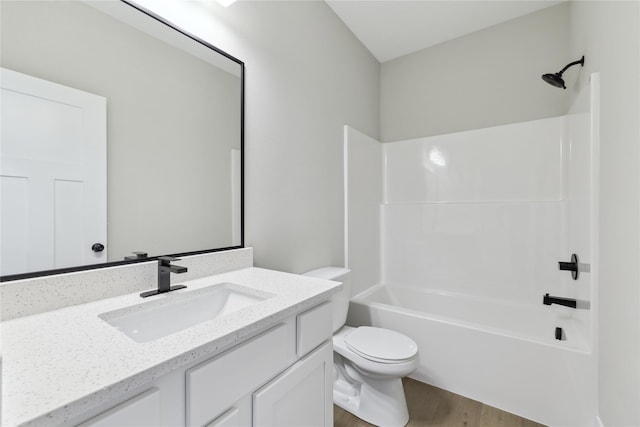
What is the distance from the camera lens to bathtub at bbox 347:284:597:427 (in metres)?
1.48

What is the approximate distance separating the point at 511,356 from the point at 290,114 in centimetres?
193

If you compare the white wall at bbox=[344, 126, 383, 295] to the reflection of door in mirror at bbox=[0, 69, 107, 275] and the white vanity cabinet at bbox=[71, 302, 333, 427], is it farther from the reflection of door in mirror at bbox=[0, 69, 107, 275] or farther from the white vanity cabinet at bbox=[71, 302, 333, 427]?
the reflection of door in mirror at bbox=[0, 69, 107, 275]

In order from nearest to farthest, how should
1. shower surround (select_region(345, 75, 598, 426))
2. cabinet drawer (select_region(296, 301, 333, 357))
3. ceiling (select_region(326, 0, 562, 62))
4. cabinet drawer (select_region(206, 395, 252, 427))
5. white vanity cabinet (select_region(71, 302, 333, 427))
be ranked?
1. white vanity cabinet (select_region(71, 302, 333, 427))
2. cabinet drawer (select_region(206, 395, 252, 427))
3. cabinet drawer (select_region(296, 301, 333, 357))
4. shower surround (select_region(345, 75, 598, 426))
5. ceiling (select_region(326, 0, 562, 62))

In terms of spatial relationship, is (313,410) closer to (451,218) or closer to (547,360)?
(547,360)

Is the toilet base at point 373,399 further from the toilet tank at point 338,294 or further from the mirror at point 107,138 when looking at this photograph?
the mirror at point 107,138

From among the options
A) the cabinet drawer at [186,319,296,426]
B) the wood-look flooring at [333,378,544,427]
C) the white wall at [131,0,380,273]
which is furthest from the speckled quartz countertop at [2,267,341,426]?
the wood-look flooring at [333,378,544,427]

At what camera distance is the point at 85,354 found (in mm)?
555

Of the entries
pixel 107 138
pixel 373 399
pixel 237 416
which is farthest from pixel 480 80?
pixel 237 416

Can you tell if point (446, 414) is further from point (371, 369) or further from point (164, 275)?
point (164, 275)

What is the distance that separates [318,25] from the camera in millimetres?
1966

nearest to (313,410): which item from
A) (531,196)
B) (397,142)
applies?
(531,196)

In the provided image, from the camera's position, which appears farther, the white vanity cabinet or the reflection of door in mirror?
the reflection of door in mirror

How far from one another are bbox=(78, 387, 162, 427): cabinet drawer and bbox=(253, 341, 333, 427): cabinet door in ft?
0.91

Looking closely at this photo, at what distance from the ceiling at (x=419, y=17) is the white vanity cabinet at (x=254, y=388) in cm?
220
